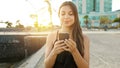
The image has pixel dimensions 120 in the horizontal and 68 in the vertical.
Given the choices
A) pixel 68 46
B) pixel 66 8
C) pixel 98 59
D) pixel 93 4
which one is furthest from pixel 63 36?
pixel 93 4

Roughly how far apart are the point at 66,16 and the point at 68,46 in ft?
1.30

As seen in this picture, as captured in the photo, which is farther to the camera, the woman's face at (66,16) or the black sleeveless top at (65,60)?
the woman's face at (66,16)

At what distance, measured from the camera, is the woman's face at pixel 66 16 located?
126 inches

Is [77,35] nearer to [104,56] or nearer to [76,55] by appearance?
[76,55]

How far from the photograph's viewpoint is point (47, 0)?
187ft

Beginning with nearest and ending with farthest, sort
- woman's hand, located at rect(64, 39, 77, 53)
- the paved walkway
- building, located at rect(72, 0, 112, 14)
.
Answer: woman's hand, located at rect(64, 39, 77, 53) → the paved walkway → building, located at rect(72, 0, 112, 14)

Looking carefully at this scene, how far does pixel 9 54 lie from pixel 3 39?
283cm

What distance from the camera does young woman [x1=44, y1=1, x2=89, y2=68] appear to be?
2.97 metres

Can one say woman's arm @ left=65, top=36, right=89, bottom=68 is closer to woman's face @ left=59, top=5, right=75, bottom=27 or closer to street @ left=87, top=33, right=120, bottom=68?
woman's face @ left=59, top=5, right=75, bottom=27

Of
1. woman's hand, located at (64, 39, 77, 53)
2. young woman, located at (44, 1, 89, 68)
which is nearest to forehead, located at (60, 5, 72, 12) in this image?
young woman, located at (44, 1, 89, 68)

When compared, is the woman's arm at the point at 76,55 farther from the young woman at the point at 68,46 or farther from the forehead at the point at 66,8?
the forehead at the point at 66,8

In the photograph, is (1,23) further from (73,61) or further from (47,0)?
(73,61)

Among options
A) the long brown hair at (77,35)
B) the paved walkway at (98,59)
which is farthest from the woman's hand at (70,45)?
the paved walkway at (98,59)

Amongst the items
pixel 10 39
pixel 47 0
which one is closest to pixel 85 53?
pixel 10 39
